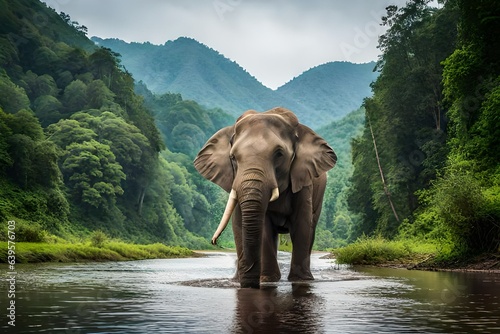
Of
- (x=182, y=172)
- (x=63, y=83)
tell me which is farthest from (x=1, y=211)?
(x=182, y=172)

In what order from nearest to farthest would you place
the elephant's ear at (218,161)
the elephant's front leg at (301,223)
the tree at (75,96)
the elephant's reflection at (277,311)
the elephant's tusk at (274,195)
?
the elephant's reflection at (277,311) → the elephant's tusk at (274,195) → the elephant's ear at (218,161) → the elephant's front leg at (301,223) → the tree at (75,96)

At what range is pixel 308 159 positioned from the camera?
17.5 meters

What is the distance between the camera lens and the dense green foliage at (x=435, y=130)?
1036 inches

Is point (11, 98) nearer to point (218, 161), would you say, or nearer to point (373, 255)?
point (373, 255)

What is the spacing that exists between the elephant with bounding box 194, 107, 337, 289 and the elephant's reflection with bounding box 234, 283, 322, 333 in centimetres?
105

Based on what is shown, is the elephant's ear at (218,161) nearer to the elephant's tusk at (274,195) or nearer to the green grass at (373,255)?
the elephant's tusk at (274,195)

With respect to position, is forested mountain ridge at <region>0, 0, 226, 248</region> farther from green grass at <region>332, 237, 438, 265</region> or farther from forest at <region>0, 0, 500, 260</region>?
green grass at <region>332, 237, 438, 265</region>

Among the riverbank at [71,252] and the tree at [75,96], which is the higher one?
the tree at [75,96]

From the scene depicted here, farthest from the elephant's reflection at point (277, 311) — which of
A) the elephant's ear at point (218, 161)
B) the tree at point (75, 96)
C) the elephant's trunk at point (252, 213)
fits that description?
the tree at point (75, 96)

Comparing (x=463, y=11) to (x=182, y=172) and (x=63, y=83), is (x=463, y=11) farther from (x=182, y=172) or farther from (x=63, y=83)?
(x=182, y=172)

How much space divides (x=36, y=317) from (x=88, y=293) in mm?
4940

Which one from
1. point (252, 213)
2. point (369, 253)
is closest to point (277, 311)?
point (252, 213)

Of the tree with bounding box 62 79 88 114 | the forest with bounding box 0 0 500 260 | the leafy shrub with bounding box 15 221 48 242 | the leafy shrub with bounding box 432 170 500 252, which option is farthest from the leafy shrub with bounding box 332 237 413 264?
the tree with bounding box 62 79 88 114

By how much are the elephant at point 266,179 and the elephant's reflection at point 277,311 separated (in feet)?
3.43
